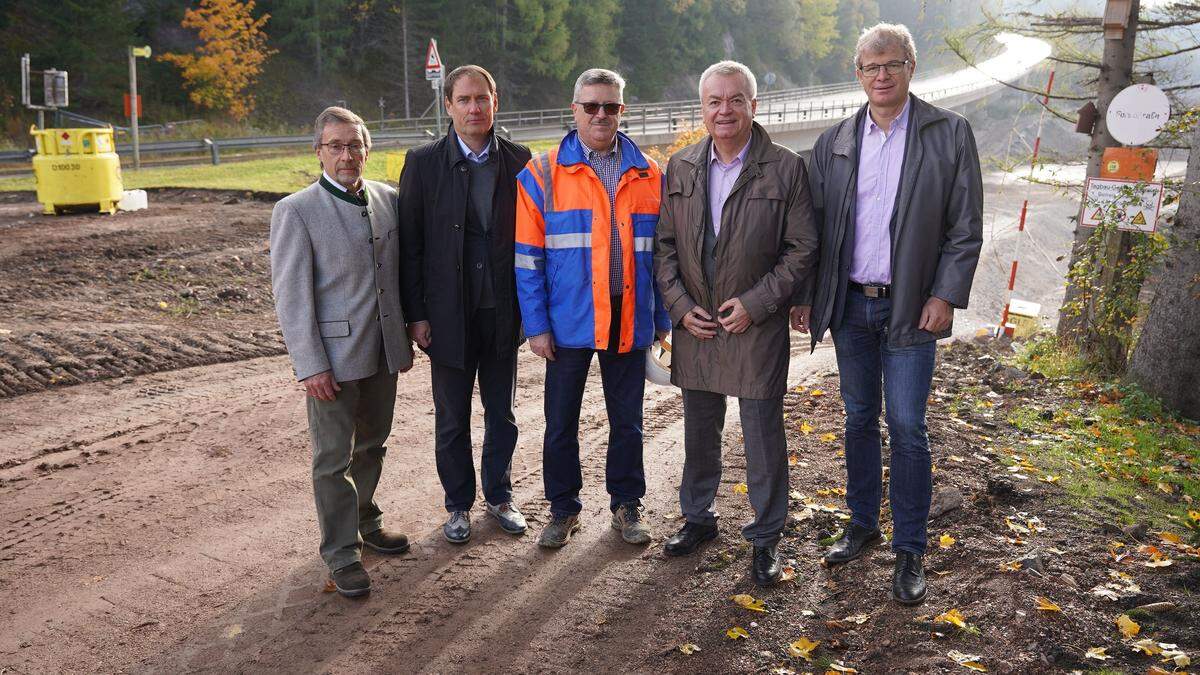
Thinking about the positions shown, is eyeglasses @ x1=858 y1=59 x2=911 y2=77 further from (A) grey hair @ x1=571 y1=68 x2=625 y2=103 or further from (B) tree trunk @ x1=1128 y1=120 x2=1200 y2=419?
(B) tree trunk @ x1=1128 y1=120 x2=1200 y2=419

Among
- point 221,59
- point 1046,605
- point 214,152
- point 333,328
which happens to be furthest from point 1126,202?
point 221,59

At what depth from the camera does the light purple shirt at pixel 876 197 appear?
4.04 meters

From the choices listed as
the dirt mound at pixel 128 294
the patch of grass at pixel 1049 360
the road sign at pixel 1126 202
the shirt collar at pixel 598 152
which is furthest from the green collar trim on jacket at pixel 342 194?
the road sign at pixel 1126 202

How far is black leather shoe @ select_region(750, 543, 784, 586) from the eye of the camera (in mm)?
4371

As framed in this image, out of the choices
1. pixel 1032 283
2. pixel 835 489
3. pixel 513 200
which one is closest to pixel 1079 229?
pixel 835 489

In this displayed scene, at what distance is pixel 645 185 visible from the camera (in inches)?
179

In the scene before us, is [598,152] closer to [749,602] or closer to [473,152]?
[473,152]

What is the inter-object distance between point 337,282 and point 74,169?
13.6 metres

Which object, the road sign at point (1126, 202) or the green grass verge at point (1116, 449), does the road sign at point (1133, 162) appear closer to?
the road sign at point (1126, 202)

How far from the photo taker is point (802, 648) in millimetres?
3832

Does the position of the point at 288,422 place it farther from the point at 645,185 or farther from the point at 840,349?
the point at 840,349

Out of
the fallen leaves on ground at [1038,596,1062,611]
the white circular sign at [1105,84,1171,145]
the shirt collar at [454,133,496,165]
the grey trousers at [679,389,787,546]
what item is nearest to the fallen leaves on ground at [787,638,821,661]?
the grey trousers at [679,389,787,546]

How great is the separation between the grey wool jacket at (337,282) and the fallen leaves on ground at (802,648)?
7.50ft

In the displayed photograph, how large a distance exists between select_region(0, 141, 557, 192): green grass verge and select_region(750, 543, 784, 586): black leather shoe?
1480 centimetres
